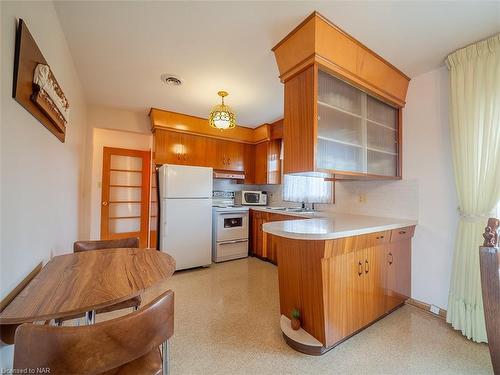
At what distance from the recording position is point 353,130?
7.07ft

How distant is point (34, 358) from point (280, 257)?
1.54 m

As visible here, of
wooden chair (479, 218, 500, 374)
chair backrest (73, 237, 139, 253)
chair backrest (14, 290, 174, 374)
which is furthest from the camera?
chair backrest (73, 237, 139, 253)

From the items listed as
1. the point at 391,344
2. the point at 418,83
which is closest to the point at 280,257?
the point at 391,344

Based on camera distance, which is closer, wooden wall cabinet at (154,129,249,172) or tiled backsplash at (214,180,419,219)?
tiled backsplash at (214,180,419,219)

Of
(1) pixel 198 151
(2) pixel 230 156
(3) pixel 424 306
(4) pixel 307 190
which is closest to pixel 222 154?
(2) pixel 230 156

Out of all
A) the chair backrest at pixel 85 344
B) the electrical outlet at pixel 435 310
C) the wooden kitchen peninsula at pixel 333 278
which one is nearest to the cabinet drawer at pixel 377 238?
the wooden kitchen peninsula at pixel 333 278

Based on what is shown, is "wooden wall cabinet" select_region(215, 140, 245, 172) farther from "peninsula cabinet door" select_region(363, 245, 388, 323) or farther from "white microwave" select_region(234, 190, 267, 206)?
"peninsula cabinet door" select_region(363, 245, 388, 323)

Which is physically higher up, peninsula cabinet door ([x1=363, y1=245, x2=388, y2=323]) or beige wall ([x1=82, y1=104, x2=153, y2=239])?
beige wall ([x1=82, y1=104, x2=153, y2=239])

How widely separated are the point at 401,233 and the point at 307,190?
1.58m

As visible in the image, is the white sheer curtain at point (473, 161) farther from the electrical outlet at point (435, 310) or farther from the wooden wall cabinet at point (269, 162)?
the wooden wall cabinet at point (269, 162)

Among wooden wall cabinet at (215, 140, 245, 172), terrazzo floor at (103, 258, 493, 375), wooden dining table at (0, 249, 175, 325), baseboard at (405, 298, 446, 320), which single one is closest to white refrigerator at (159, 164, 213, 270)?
wooden wall cabinet at (215, 140, 245, 172)

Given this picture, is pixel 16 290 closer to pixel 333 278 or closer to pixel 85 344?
pixel 85 344

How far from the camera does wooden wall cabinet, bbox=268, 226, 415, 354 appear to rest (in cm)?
157

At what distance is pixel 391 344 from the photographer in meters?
1.69
